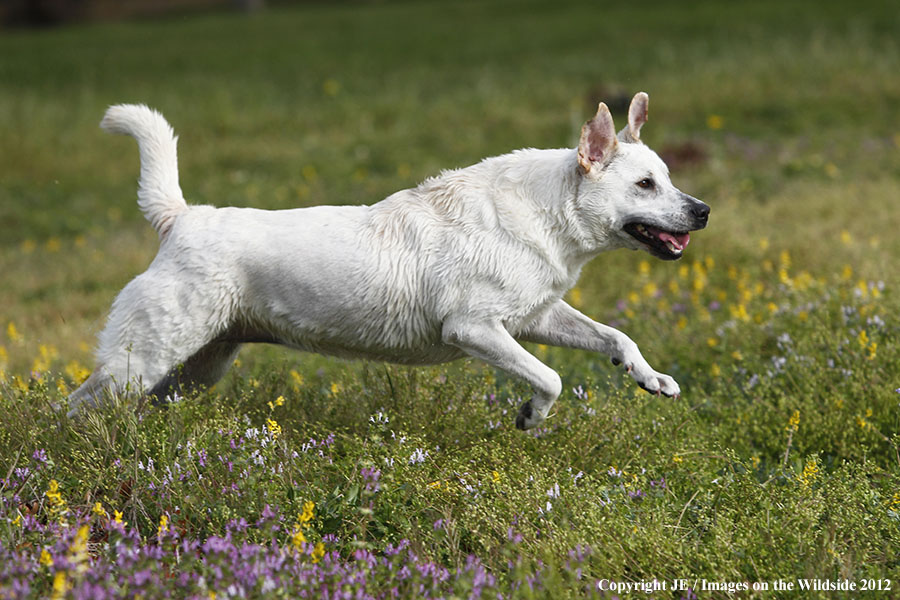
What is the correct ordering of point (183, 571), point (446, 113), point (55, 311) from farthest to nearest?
point (446, 113)
point (55, 311)
point (183, 571)

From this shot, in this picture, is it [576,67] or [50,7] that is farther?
[50,7]

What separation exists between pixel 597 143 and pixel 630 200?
1.02 ft

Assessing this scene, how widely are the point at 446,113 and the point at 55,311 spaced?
8.93 meters

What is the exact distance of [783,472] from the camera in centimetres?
429

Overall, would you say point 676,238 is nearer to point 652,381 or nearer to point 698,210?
point 698,210

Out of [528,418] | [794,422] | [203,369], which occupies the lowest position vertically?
[203,369]

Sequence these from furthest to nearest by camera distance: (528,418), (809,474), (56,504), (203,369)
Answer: (203,369)
(528,418)
(809,474)
(56,504)

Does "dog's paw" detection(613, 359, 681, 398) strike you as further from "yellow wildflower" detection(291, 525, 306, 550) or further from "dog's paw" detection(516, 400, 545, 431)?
"yellow wildflower" detection(291, 525, 306, 550)

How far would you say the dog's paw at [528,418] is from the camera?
14.8ft

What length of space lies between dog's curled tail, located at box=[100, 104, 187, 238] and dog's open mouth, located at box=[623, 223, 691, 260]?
7.47 feet

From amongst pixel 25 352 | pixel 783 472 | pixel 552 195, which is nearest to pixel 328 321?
pixel 552 195

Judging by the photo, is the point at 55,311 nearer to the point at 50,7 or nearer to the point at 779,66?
the point at 779,66

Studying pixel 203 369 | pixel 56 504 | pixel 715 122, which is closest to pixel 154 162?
pixel 203 369

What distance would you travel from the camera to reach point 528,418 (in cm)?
454
